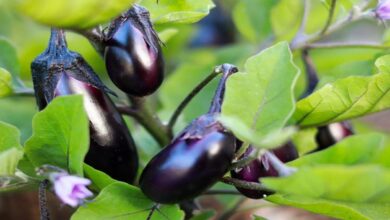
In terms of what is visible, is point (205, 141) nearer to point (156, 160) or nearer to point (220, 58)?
point (156, 160)

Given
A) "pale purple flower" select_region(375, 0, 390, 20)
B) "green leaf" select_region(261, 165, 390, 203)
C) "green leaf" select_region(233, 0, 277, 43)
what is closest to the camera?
"green leaf" select_region(261, 165, 390, 203)

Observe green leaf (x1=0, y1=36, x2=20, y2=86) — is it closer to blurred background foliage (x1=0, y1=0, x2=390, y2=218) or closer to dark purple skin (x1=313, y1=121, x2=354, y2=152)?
blurred background foliage (x1=0, y1=0, x2=390, y2=218)

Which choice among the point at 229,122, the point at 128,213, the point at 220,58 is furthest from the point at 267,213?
the point at 229,122

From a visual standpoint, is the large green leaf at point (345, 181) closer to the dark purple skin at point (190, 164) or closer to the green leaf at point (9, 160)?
the dark purple skin at point (190, 164)

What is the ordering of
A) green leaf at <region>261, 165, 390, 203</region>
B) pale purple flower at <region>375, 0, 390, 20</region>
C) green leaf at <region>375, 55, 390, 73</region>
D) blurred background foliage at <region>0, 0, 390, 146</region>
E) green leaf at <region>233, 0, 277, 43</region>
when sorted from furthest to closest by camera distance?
green leaf at <region>233, 0, 277, 43</region> → blurred background foliage at <region>0, 0, 390, 146</region> → pale purple flower at <region>375, 0, 390, 20</region> → green leaf at <region>375, 55, 390, 73</region> → green leaf at <region>261, 165, 390, 203</region>

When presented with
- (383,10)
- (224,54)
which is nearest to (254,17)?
(224,54)

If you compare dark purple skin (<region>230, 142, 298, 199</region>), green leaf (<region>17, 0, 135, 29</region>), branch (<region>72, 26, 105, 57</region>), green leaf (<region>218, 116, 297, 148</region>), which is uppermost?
green leaf (<region>17, 0, 135, 29</region>)

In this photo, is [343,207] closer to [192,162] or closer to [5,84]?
[192,162]

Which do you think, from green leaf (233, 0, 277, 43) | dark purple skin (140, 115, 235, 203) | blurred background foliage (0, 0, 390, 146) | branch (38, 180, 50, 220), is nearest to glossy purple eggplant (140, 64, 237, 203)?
dark purple skin (140, 115, 235, 203)
